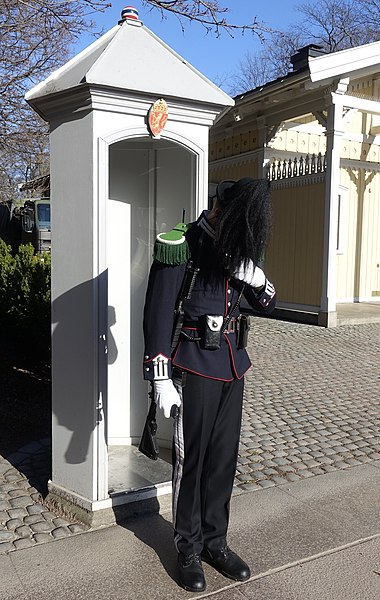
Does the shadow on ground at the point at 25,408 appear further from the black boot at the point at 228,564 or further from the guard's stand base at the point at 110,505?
the black boot at the point at 228,564

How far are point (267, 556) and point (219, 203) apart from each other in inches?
75.7

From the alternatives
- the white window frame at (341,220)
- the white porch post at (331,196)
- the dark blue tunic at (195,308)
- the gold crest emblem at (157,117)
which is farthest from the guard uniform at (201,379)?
the white window frame at (341,220)

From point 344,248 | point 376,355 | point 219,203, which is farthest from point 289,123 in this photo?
point 219,203

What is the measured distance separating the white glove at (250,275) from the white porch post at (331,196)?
26.0 feet

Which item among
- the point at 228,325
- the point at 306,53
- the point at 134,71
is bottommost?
the point at 228,325

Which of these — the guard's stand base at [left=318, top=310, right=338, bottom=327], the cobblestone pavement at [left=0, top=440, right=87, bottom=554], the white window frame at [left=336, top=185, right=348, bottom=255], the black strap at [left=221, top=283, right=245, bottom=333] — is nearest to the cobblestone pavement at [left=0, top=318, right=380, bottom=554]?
the cobblestone pavement at [left=0, top=440, right=87, bottom=554]

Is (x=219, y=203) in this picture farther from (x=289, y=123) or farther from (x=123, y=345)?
(x=289, y=123)

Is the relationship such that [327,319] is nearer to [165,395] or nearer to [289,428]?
[289,428]

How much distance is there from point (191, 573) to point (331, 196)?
28.6ft

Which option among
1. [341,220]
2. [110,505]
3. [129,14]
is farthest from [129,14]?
[341,220]

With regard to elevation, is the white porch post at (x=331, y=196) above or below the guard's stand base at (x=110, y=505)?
above

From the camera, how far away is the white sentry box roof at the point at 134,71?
3.31 meters

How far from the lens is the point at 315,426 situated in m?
5.68

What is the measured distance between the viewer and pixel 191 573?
9.78ft
